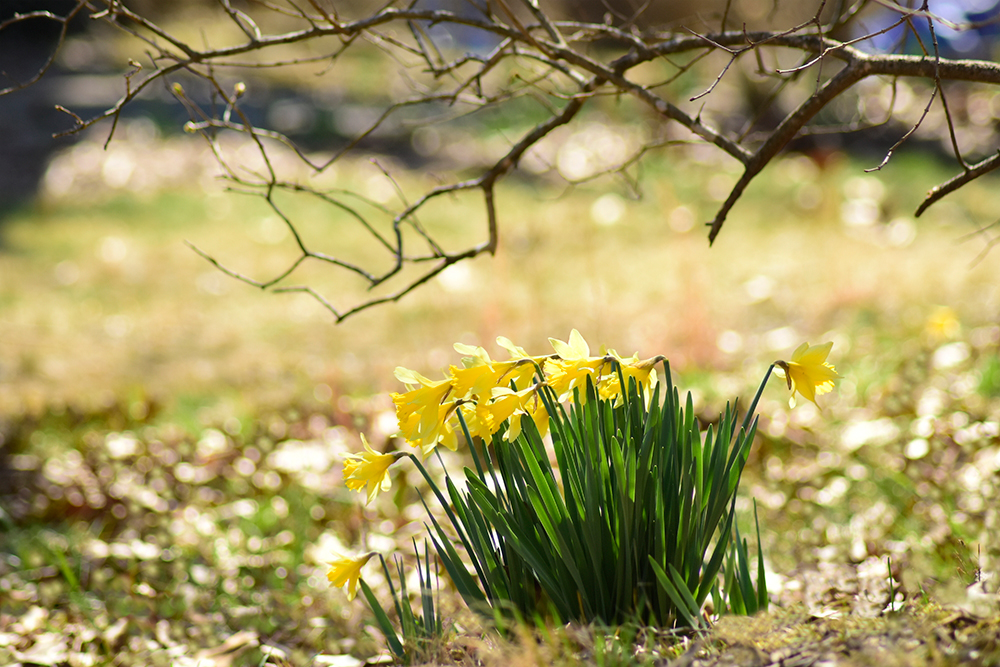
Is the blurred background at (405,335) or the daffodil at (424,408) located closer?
the daffodil at (424,408)

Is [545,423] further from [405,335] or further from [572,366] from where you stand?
[405,335]

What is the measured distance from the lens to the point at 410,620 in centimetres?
138

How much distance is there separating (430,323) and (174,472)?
2.34 m

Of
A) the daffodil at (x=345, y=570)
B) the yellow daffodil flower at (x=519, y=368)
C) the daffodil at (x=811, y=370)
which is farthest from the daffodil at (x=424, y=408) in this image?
the daffodil at (x=811, y=370)

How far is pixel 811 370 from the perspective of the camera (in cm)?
135

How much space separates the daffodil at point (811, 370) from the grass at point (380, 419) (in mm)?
369

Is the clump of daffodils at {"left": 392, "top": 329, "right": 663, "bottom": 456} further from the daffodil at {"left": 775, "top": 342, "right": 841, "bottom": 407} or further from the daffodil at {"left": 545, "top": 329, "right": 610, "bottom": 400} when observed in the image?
the daffodil at {"left": 775, "top": 342, "right": 841, "bottom": 407}

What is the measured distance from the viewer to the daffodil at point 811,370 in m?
1.34

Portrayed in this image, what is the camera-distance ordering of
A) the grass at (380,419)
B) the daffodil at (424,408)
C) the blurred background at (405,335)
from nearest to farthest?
the daffodil at (424,408) → the grass at (380,419) → the blurred background at (405,335)

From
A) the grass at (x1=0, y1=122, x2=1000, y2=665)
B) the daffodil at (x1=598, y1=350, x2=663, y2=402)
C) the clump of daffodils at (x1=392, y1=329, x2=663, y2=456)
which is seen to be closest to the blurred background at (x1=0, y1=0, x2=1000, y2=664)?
the grass at (x1=0, y1=122, x2=1000, y2=665)

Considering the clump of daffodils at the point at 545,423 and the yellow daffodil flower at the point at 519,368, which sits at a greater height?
the yellow daffodil flower at the point at 519,368

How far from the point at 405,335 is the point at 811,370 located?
3859 millimetres

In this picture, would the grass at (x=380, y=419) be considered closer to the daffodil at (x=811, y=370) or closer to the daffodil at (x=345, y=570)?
the daffodil at (x=345, y=570)

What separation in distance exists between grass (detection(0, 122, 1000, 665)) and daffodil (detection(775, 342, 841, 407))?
14.5 inches
